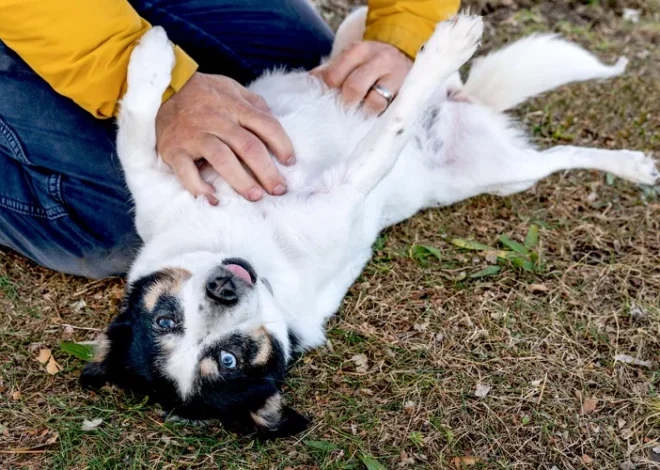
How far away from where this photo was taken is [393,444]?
9.18 ft

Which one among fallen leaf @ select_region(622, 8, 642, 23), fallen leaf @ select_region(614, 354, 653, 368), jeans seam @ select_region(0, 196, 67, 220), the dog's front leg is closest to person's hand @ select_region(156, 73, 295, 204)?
the dog's front leg

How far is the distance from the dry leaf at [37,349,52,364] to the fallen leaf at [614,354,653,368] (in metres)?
2.74

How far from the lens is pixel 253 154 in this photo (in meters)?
2.80

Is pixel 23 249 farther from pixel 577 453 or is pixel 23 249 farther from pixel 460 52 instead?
pixel 577 453

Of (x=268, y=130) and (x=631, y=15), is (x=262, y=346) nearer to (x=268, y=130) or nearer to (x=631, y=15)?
(x=268, y=130)

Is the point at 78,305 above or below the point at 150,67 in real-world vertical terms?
below

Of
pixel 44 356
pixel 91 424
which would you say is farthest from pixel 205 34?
pixel 91 424

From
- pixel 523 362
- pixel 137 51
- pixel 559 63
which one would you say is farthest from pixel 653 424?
pixel 137 51

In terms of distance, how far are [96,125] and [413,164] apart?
69.1 inches

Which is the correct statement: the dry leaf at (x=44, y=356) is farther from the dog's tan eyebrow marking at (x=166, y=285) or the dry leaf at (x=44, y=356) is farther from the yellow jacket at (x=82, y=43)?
the yellow jacket at (x=82, y=43)

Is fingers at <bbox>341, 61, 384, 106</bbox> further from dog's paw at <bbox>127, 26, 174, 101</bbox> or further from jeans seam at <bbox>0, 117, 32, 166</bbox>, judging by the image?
jeans seam at <bbox>0, 117, 32, 166</bbox>

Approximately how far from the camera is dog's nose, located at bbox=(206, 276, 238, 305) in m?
2.54

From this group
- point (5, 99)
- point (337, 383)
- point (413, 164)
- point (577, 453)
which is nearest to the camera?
point (577, 453)

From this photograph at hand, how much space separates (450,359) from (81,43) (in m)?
2.22
